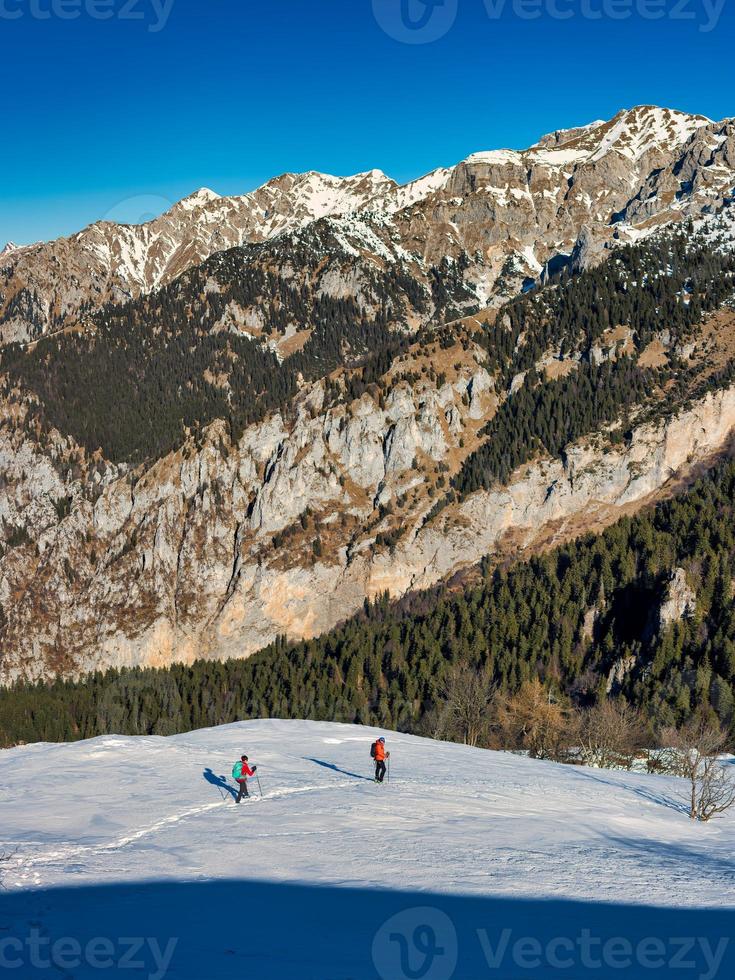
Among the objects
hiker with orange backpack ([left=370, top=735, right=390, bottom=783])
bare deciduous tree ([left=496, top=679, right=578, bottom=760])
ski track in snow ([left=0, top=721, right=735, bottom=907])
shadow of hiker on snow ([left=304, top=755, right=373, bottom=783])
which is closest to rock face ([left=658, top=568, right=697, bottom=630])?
bare deciduous tree ([left=496, top=679, right=578, bottom=760])

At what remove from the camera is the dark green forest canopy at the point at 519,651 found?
14050 centimetres

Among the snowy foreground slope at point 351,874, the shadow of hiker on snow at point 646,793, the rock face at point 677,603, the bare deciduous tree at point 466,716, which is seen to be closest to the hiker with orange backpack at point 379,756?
the snowy foreground slope at point 351,874

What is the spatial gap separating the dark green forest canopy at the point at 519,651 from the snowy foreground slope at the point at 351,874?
90.6m

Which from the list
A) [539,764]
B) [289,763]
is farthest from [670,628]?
[289,763]

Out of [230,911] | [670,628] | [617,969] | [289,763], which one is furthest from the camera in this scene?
[670,628]

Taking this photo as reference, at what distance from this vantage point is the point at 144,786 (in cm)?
4059

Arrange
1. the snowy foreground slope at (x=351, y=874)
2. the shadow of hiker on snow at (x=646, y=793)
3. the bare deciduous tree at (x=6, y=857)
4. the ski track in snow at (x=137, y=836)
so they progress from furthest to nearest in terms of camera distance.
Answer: the shadow of hiker on snow at (x=646, y=793) < the ski track in snow at (x=137, y=836) < the bare deciduous tree at (x=6, y=857) < the snowy foreground slope at (x=351, y=874)

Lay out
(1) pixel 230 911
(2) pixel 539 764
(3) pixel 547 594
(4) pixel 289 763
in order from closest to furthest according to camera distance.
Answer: (1) pixel 230 911 → (4) pixel 289 763 → (2) pixel 539 764 → (3) pixel 547 594

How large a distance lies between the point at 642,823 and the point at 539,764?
601 inches

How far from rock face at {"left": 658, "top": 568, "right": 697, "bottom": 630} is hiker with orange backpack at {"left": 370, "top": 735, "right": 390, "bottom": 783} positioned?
111713 millimetres

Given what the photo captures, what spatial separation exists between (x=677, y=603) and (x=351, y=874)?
129 m

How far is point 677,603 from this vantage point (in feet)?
474

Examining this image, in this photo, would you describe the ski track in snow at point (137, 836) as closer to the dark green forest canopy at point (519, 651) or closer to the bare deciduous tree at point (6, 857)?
the bare deciduous tree at point (6, 857)

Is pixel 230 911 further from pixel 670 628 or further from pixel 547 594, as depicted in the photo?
pixel 547 594
